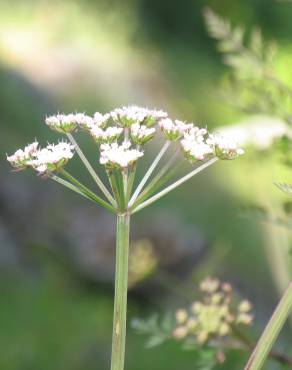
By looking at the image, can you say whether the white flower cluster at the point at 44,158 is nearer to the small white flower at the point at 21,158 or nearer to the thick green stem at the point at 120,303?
the small white flower at the point at 21,158

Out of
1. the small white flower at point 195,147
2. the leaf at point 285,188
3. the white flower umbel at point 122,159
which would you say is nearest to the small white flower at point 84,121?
the white flower umbel at point 122,159

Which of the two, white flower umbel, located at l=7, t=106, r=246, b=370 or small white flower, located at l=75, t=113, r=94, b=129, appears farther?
small white flower, located at l=75, t=113, r=94, b=129

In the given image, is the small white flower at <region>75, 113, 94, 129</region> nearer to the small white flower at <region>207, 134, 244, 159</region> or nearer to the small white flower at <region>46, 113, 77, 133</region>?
the small white flower at <region>46, 113, 77, 133</region>

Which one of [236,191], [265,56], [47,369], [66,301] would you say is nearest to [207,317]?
[265,56]

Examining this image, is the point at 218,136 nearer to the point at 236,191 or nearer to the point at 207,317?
the point at 207,317

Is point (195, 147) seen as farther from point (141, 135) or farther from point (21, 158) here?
point (21, 158)

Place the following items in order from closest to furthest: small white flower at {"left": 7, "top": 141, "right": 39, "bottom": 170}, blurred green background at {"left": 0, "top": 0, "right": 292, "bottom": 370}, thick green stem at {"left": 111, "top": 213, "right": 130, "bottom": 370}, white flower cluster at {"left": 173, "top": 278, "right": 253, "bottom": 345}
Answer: thick green stem at {"left": 111, "top": 213, "right": 130, "bottom": 370}
small white flower at {"left": 7, "top": 141, "right": 39, "bottom": 170}
white flower cluster at {"left": 173, "top": 278, "right": 253, "bottom": 345}
blurred green background at {"left": 0, "top": 0, "right": 292, "bottom": 370}

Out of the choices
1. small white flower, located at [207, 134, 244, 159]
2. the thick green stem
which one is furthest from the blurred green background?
the thick green stem

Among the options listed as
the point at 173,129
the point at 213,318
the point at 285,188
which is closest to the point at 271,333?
the point at 285,188
